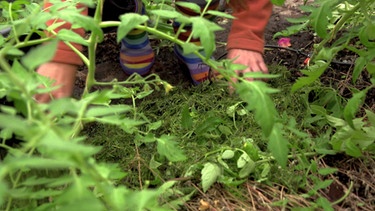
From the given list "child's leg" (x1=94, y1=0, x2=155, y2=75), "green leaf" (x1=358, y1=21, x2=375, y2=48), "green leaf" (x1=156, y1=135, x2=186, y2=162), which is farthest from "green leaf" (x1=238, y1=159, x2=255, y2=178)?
"child's leg" (x1=94, y1=0, x2=155, y2=75)

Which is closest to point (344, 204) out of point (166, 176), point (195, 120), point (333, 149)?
point (333, 149)

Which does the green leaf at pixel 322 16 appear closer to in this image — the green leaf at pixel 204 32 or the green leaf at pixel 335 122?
the green leaf at pixel 335 122

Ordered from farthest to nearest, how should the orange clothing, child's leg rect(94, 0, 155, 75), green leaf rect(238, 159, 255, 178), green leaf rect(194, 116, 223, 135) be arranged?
1. child's leg rect(94, 0, 155, 75)
2. the orange clothing
3. green leaf rect(194, 116, 223, 135)
4. green leaf rect(238, 159, 255, 178)

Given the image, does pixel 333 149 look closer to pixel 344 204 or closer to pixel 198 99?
pixel 344 204

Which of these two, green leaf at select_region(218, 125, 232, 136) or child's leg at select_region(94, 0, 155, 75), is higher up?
green leaf at select_region(218, 125, 232, 136)

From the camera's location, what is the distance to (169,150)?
3.90 ft

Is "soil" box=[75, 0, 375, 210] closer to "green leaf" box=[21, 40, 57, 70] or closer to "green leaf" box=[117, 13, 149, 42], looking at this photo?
"green leaf" box=[117, 13, 149, 42]

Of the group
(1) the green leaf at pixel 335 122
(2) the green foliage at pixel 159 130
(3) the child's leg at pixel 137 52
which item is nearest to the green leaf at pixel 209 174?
(2) the green foliage at pixel 159 130

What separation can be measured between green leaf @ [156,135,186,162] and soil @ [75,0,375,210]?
0.11 metres

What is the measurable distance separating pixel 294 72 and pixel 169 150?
795mm

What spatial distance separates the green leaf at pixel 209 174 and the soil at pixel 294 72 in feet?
0.07

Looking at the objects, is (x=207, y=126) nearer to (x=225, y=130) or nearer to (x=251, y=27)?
(x=225, y=130)

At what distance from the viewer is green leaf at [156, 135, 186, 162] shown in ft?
3.84

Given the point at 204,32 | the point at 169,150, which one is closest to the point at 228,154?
the point at 169,150
